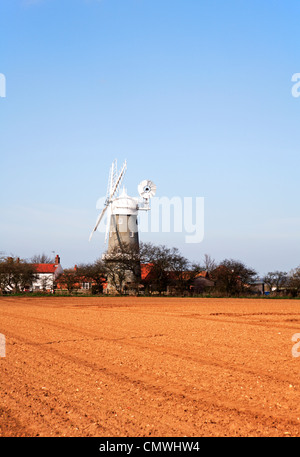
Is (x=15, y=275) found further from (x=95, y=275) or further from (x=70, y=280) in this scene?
(x=95, y=275)

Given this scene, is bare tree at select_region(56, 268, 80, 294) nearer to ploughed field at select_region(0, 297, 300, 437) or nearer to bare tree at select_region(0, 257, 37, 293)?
bare tree at select_region(0, 257, 37, 293)

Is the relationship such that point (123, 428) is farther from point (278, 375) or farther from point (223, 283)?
point (223, 283)

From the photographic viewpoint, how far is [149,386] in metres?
8.80

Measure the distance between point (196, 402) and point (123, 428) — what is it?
1.77 m

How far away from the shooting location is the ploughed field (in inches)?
254

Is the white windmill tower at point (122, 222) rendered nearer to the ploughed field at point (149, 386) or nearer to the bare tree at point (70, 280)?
the bare tree at point (70, 280)

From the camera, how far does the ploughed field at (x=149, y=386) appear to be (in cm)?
645

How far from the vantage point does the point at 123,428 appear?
20.6 ft

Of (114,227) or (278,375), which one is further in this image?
(114,227)
